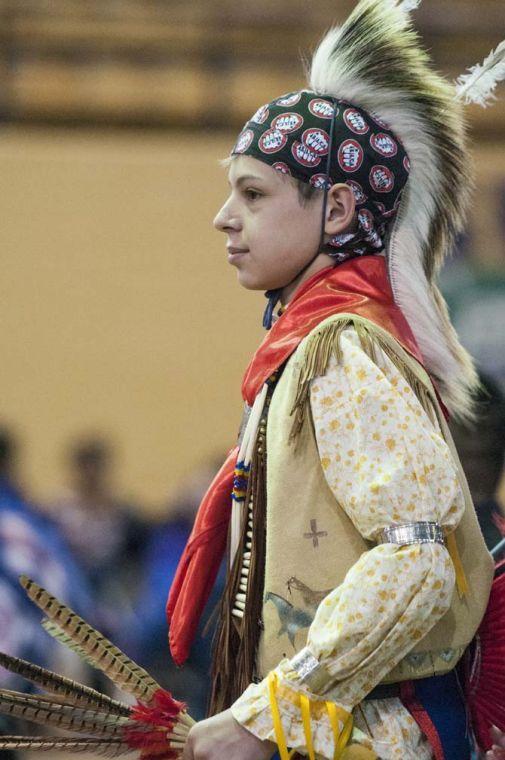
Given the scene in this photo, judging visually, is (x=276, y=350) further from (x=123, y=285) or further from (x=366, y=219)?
(x=123, y=285)

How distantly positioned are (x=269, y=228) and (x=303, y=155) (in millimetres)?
144

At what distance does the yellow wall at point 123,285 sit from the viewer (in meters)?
8.71

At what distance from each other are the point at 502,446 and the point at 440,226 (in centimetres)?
130

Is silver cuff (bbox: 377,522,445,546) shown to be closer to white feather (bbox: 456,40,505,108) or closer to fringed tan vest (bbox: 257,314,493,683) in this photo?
fringed tan vest (bbox: 257,314,493,683)

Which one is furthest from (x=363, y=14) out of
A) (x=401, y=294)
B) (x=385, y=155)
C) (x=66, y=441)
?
(x=66, y=441)

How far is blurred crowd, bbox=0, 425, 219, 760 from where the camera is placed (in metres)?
5.16

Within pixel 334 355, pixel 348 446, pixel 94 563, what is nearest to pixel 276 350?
pixel 334 355

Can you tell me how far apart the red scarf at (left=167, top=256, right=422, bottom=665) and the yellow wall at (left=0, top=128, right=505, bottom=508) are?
5.97 metres

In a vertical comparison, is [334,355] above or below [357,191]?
below

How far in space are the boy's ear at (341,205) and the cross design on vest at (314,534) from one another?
55 centimetres

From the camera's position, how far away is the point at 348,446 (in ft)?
7.68

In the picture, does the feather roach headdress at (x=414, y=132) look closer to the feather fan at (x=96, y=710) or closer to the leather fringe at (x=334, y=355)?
the leather fringe at (x=334, y=355)

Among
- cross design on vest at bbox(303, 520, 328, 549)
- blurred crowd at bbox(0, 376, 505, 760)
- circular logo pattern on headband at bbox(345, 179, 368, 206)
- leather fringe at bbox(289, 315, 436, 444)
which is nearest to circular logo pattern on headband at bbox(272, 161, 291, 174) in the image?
circular logo pattern on headband at bbox(345, 179, 368, 206)

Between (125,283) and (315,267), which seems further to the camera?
(125,283)
